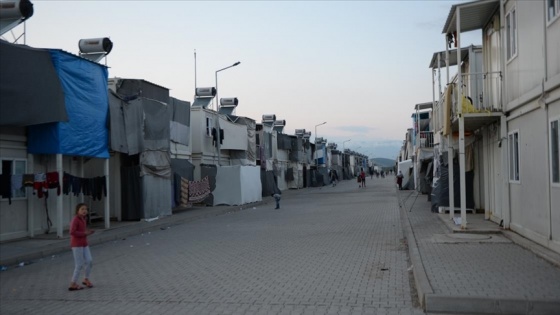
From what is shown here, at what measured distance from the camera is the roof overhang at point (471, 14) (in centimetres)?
1459

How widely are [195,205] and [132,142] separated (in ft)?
38.6

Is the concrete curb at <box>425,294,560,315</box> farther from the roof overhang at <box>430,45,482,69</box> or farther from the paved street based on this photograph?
the roof overhang at <box>430,45,482,69</box>

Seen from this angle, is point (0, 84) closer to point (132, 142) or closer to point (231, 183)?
point (132, 142)

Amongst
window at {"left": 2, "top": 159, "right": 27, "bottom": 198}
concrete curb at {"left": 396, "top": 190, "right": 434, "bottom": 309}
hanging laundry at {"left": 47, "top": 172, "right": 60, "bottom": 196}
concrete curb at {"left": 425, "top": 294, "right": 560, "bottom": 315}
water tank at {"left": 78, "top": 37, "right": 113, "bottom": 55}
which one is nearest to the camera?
concrete curb at {"left": 425, "top": 294, "right": 560, "bottom": 315}

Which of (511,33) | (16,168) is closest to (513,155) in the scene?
(511,33)

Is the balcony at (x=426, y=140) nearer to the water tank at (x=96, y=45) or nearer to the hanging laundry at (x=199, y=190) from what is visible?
the hanging laundry at (x=199, y=190)

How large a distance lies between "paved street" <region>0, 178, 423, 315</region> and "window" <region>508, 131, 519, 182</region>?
3313mm

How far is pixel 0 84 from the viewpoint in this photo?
14484mm

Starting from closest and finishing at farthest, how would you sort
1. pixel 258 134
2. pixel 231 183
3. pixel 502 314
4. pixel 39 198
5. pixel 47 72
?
pixel 502 314, pixel 47 72, pixel 39 198, pixel 231 183, pixel 258 134

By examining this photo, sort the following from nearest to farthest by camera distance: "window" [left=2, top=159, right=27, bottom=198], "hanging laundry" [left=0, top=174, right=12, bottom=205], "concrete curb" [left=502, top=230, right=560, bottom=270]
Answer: "concrete curb" [left=502, top=230, right=560, bottom=270]
"hanging laundry" [left=0, top=174, right=12, bottom=205]
"window" [left=2, top=159, right=27, bottom=198]

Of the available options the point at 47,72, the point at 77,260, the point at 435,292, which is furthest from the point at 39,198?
the point at 435,292

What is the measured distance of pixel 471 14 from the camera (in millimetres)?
15477

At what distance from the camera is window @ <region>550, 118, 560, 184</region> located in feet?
34.6

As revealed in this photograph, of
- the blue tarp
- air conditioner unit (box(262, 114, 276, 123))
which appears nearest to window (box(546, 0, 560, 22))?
the blue tarp
